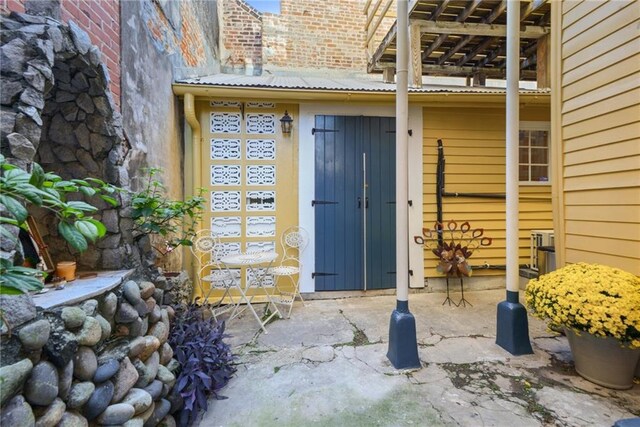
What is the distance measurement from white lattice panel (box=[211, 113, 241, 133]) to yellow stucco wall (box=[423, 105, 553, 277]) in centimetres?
238

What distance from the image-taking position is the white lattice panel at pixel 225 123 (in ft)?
11.8

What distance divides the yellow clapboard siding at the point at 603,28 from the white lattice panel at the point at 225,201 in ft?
11.4

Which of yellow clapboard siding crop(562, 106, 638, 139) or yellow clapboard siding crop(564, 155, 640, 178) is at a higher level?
yellow clapboard siding crop(562, 106, 638, 139)

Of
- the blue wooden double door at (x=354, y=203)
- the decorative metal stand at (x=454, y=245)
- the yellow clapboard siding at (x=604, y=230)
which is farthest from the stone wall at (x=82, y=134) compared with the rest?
the yellow clapboard siding at (x=604, y=230)

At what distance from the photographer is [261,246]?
369cm

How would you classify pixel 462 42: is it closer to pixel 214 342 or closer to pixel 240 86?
pixel 240 86

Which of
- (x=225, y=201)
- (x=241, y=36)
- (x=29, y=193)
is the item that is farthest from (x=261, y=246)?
(x=241, y=36)

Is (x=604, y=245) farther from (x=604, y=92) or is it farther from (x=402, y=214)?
(x=402, y=214)

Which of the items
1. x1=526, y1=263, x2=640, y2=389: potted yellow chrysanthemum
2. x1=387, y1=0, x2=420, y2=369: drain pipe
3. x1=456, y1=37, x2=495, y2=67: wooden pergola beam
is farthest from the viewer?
x1=456, y1=37, x2=495, y2=67: wooden pergola beam

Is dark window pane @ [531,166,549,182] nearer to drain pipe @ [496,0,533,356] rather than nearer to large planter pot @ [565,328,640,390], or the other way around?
drain pipe @ [496,0,533,356]

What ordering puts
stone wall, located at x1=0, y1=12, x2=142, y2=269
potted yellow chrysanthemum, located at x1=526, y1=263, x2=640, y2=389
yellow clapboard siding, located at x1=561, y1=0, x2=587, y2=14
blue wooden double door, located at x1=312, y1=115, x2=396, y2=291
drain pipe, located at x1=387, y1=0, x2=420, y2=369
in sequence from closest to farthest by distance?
stone wall, located at x1=0, y1=12, x2=142, y2=269
potted yellow chrysanthemum, located at x1=526, y1=263, x2=640, y2=389
drain pipe, located at x1=387, y1=0, x2=420, y2=369
yellow clapboard siding, located at x1=561, y1=0, x2=587, y2=14
blue wooden double door, located at x1=312, y1=115, x2=396, y2=291

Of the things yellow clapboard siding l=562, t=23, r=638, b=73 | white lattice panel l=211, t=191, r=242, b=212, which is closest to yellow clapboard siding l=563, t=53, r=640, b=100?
yellow clapboard siding l=562, t=23, r=638, b=73

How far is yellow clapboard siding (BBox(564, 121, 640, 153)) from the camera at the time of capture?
203 centimetres

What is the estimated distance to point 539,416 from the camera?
1.65 metres
